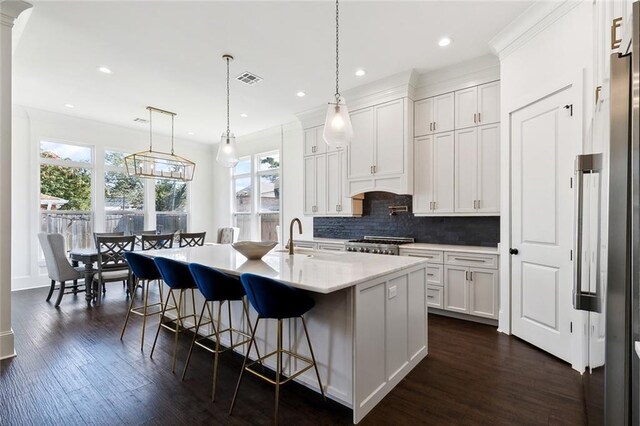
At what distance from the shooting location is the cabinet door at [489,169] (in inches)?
138

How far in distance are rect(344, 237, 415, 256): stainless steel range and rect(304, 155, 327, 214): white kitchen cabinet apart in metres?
0.98

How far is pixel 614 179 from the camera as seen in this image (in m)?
0.98

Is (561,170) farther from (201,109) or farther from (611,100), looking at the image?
(201,109)

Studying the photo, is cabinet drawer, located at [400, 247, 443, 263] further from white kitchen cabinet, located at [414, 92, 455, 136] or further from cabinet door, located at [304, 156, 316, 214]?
cabinet door, located at [304, 156, 316, 214]

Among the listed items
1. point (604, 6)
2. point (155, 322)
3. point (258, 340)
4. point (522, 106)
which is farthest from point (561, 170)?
Answer: point (155, 322)

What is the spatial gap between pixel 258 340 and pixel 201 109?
427cm

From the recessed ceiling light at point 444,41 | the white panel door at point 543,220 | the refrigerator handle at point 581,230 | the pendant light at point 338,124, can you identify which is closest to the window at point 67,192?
the pendant light at point 338,124

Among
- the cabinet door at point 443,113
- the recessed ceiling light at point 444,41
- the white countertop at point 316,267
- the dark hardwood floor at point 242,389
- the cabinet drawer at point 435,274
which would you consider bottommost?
the dark hardwood floor at point 242,389

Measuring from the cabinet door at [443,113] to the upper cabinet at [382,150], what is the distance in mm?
330

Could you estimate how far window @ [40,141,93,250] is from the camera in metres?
5.48

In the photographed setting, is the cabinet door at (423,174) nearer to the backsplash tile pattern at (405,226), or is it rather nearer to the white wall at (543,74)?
the backsplash tile pattern at (405,226)

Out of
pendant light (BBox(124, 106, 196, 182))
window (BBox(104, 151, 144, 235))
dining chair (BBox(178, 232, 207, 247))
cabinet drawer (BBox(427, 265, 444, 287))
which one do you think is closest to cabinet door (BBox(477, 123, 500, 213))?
cabinet drawer (BBox(427, 265, 444, 287))

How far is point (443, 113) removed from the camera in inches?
155

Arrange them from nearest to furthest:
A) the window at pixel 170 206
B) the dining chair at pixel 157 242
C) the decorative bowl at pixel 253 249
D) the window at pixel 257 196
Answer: the decorative bowl at pixel 253 249
the dining chair at pixel 157 242
the window at pixel 257 196
the window at pixel 170 206
